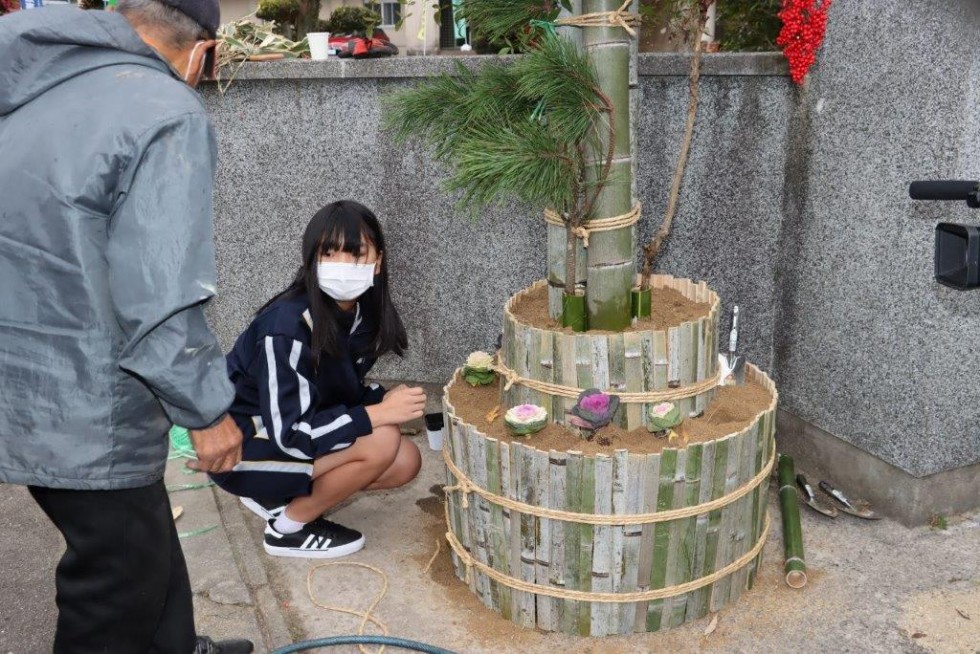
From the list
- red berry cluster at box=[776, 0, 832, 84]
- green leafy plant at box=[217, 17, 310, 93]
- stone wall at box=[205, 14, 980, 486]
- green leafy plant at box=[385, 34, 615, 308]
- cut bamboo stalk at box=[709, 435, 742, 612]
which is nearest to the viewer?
green leafy plant at box=[385, 34, 615, 308]

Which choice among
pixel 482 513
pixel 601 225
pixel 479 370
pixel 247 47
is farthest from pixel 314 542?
pixel 247 47

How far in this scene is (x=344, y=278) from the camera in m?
3.40

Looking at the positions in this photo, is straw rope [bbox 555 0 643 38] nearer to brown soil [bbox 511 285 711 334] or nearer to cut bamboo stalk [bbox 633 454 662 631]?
brown soil [bbox 511 285 711 334]

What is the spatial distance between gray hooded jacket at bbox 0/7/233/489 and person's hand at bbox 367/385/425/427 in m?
1.23

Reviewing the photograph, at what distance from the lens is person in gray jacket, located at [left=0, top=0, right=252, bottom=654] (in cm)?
216

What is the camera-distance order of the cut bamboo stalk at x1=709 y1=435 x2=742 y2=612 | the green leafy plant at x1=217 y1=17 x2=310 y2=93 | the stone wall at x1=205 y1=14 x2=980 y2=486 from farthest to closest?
the green leafy plant at x1=217 y1=17 x2=310 y2=93 < the stone wall at x1=205 y1=14 x2=980 y2=486 < the cut bamboo stalk at x1=709 y1=435 x2=742 y2=612

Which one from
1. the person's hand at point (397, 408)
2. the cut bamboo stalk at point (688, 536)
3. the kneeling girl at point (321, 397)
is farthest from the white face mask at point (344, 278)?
the cut bamboo stalk at point (688, 536)

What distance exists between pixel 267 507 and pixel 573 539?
1.38 m

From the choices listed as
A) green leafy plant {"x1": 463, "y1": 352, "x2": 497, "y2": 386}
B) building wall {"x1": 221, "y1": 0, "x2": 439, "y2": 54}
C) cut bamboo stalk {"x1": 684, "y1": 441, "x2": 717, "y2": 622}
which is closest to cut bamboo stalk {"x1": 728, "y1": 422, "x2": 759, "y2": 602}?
cut bamboo stalk {"x1": 684, "y1": 441, "x2": 717, "y2": 622}

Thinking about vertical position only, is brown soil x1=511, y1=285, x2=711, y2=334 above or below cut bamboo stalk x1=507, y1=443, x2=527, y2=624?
above

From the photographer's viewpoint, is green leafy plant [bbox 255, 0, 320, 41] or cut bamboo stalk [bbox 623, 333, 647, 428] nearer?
cut bamboo stalk [bbox 623, 333, 647, 428]

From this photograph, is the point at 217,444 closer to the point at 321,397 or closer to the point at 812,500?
the point at 321,397

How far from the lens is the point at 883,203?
141 inches

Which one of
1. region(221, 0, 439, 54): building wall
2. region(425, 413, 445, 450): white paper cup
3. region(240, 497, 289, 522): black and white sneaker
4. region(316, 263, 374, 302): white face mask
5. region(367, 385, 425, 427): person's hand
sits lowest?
region(240, 497, 289, 522): black and white sneaker
